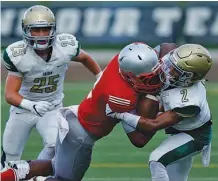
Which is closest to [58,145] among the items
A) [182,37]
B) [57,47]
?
[57,47]

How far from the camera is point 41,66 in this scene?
7.23 m

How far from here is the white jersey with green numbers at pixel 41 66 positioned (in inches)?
281

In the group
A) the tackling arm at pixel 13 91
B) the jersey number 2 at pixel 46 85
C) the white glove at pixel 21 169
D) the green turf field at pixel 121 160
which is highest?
the tackling arm at pixel 13 91

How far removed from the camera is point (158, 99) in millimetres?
6246

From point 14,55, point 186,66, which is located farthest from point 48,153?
point 186,66

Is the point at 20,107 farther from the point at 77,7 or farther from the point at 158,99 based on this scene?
the point at 77,7

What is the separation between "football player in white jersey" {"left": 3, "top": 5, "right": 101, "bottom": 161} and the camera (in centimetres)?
705

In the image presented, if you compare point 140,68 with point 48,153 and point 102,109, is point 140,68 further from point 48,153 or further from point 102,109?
point 48,153

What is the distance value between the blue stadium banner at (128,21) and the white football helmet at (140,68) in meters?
8.23

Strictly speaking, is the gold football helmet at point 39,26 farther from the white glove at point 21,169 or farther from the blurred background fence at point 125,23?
the blurred background fence at point 125,23

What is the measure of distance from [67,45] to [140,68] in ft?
4.61

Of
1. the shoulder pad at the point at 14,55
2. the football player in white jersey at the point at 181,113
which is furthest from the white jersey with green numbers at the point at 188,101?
the shoulder pad at the point at 14,55

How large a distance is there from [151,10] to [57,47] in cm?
737

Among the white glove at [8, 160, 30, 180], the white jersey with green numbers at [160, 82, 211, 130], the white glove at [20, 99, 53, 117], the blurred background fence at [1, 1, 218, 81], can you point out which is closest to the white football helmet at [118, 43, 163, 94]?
the white jersey with green numbers at [160, 82, 211, 130]
